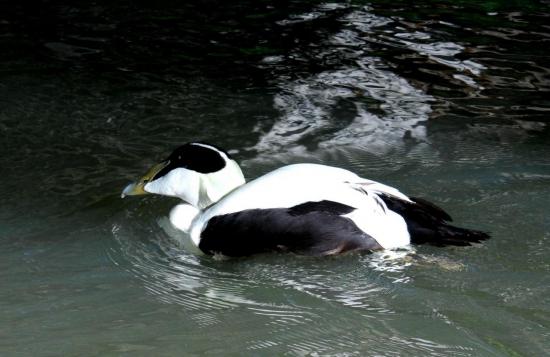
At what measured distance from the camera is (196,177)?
498 cm

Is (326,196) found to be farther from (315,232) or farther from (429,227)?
(429,227)

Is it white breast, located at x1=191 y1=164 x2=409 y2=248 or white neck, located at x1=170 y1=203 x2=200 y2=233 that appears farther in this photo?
white neck, located at x1=170 y1=203 x2=200 y2=233

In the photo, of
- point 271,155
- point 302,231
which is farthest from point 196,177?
point 271,155

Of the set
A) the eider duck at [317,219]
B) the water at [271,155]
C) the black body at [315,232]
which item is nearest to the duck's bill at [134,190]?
the water at [271,155]

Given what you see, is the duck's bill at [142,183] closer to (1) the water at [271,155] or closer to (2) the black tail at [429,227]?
(1) the water at [271,155]

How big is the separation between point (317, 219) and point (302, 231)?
9cm

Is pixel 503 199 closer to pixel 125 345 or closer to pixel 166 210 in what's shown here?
pixel 166 210

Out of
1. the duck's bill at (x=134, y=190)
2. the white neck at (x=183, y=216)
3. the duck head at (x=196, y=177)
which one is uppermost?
the duck head at (x=196, y=177)

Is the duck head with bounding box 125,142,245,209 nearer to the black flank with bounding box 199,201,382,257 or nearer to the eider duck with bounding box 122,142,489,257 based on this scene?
the eider duck with bounding box 122,142,489,257

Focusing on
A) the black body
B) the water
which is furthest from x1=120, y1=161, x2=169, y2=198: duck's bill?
the black body

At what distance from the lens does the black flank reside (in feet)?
14.5

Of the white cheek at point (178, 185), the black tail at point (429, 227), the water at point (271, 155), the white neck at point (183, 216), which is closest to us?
the water at point (271, 155)

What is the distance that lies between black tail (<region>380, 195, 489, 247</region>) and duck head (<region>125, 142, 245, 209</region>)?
85cm

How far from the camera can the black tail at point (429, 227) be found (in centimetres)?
441
